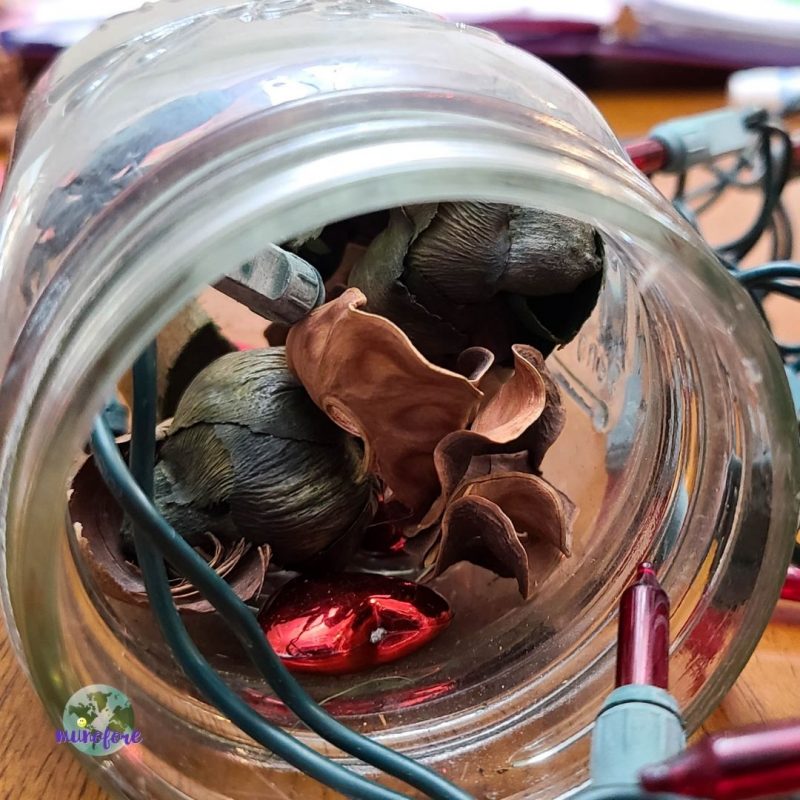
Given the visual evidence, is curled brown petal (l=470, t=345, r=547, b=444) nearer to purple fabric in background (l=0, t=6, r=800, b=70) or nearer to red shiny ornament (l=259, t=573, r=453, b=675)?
red shiny ornament (l=259, t=573, r=453, b=675)

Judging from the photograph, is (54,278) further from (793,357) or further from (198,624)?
(793,357)

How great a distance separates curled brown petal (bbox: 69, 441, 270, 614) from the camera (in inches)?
12.5

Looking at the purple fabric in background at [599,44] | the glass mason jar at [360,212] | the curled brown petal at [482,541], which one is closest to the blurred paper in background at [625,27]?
the purple fabric in background at [599,44]

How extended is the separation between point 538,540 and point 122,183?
7.5 inches

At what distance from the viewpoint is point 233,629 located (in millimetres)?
279

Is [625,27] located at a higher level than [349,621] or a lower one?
higher

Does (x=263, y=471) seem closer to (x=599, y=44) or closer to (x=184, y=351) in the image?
(x=184, y=351)

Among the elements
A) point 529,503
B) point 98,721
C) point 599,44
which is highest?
point 599,44

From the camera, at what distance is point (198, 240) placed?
0.22 m

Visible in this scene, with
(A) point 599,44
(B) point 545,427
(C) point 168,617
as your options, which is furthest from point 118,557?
(A) point 599,44

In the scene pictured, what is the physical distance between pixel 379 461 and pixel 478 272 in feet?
0.26

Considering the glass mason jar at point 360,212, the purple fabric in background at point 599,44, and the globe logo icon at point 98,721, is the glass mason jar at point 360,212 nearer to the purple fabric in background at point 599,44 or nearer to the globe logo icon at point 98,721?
the globe logo icon at point 98,721

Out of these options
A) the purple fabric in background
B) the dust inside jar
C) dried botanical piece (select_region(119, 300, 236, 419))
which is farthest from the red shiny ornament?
the purple fabric in background

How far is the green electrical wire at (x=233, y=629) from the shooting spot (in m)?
0.27
